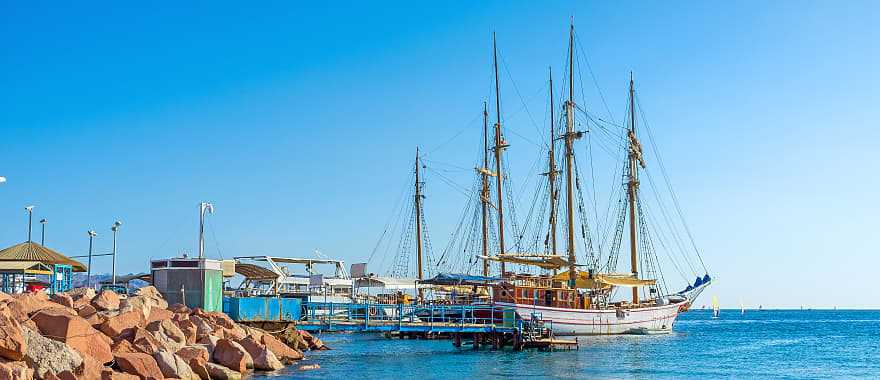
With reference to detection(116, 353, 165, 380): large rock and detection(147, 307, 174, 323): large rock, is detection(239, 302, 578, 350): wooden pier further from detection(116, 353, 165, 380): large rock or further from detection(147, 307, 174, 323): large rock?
detection(116, 353, 165, 380): large rock

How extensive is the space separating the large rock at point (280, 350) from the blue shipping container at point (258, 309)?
2.38m

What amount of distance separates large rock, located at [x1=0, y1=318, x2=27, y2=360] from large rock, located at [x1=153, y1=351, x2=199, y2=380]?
558cm

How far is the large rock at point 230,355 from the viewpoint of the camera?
33031 mm

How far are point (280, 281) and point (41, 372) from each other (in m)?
37.1

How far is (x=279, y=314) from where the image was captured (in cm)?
4325

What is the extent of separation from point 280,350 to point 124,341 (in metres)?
11.2

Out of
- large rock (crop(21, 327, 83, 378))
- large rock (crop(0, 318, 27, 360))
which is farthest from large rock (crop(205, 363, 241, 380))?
large rock (crop(0, 318, 27, 360))

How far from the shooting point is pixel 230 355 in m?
33.2

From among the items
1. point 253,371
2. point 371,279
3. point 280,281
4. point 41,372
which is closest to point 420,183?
point 371,279

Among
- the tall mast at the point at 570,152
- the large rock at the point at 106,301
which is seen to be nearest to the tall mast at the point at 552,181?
the tall mast at the point at 570,152

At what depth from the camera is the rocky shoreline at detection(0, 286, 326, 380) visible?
23.7m

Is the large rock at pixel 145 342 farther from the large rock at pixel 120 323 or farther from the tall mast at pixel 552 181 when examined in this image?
the tall mast at pixel 552 181

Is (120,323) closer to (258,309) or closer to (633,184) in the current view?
(258,309)

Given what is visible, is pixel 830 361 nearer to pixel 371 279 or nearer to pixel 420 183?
pixel 371 279
